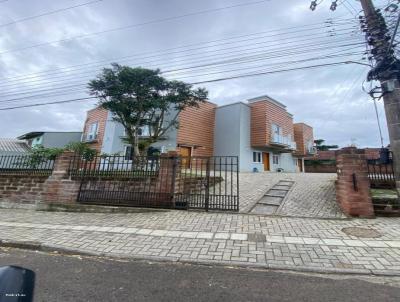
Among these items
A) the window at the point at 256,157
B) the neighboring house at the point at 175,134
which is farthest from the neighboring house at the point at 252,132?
the neighboring house at the point at 175,134

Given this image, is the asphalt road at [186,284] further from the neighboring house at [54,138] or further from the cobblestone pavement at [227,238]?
the neighboring house at [54,138]

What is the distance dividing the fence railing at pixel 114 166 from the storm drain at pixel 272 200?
3655mm

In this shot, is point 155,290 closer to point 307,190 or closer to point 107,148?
point 307,190

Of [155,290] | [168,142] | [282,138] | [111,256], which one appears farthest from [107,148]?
[155,290]

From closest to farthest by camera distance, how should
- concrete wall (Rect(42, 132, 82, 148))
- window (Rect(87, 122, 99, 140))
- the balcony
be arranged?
1. the balcony
2. window (Rect(87, 122, 99, 140))
3. concrete wall (Rect(42, 132, 82, 148))

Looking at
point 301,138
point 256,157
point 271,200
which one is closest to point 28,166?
point 271,200

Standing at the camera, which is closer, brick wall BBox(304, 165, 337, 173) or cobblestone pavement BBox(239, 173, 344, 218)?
cobblestone pavement BBox(239, 173, 344, 218)

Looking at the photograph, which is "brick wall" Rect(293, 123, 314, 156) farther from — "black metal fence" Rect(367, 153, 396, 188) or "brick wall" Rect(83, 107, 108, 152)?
"black metal fence" Rect(367, 153, 396, 188)

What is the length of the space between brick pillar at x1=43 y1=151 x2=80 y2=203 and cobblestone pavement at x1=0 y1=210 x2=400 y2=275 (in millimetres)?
1355

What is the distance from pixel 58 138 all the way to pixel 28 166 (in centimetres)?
2066

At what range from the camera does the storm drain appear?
284 inches

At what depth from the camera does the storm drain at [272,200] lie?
720 cm

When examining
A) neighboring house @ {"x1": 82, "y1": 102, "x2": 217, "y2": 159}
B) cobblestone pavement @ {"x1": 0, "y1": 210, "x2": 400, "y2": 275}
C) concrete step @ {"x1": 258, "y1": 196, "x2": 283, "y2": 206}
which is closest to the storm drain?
concrete step @ {"x1": 258, "y1": 196, "x2": 283, "y2": 206}

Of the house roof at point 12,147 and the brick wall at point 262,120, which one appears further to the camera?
the brick wall at point 262,120
